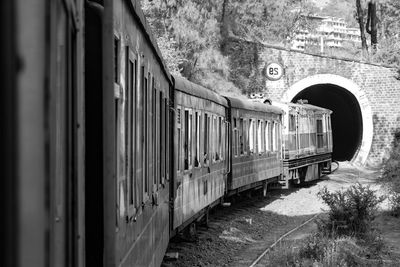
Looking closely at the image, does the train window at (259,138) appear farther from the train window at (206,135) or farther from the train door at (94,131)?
the train door at (94,131)

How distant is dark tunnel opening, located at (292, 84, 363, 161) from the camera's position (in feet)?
131

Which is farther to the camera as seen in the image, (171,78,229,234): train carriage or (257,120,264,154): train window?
(257,120,264,154): train window

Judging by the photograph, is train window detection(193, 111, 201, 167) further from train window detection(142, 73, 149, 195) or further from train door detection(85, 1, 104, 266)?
train door detection(85, 1, 104, 266)

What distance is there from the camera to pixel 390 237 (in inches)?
589

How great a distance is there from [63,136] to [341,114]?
143ft

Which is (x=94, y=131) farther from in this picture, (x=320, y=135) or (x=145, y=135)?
(x=320, y=135)

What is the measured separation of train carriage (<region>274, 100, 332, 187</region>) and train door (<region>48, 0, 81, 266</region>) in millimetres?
21230

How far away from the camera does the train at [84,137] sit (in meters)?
1.25

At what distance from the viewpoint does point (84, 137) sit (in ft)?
9.61

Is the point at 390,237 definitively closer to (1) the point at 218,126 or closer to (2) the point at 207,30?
(1) the point at 218,126

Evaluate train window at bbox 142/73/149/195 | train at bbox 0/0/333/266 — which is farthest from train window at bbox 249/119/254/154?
train window at bbox 142/73/149/195

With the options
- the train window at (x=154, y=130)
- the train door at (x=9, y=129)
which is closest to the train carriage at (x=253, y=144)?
the train window at (x=154, y=130)

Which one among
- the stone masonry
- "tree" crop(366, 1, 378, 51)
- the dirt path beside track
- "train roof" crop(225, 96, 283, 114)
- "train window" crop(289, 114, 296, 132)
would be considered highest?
"tree" crop(366, 1, 378, 51)

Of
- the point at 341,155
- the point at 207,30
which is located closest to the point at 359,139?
the point at 341,155
